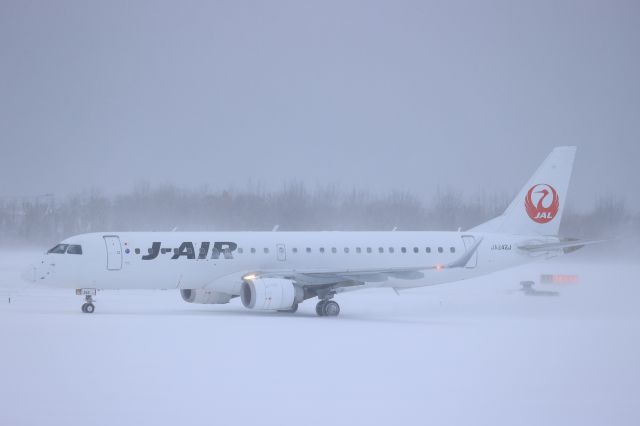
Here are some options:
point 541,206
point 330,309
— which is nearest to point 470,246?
point 541,206

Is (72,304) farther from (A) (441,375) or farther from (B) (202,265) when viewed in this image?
(A) (441,375)

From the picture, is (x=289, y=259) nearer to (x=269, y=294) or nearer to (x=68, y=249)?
(x=269, y=294)

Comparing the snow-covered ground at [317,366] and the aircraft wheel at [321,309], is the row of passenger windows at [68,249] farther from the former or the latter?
the aircraft wheel at [321,309]

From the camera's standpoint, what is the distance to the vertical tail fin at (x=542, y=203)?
1428 inches

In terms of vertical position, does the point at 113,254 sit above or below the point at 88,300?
above

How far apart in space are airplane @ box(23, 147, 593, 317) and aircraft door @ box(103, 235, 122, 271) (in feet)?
Answer: 0.11

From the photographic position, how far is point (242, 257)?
31156mm

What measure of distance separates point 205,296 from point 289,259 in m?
3.21

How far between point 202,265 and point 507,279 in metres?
25.5

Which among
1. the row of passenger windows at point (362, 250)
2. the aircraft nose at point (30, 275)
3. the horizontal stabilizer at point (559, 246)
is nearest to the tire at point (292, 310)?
the row of passenger windows at point (362, 250)

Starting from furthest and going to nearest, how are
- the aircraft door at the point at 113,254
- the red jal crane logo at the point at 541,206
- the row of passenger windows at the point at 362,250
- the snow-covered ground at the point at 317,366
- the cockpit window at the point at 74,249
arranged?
the red jal crane logo at the point at 541,206 → the row of passenger windows at the point at 362,250 → the aircraft door at the point at 113,254 → the cockpit window at the point at 74,249 → the snow-covered ground at the point at 317,366

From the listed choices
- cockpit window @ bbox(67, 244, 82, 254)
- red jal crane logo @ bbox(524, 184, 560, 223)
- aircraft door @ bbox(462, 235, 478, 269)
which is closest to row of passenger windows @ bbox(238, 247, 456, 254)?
aircraft door @ bbox(462, 235, 478, 269)

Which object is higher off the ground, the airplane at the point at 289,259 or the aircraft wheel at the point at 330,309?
the airplane at the point at 289,259

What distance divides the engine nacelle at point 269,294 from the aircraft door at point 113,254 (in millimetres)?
4131
